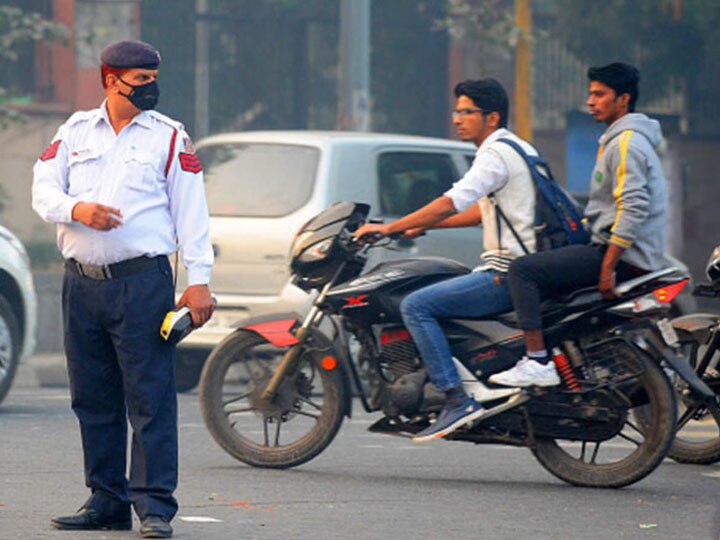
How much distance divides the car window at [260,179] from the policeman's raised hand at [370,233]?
3758 mm

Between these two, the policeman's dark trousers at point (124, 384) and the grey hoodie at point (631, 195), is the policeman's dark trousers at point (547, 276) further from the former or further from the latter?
the policeman's dark trousers at point (124, 384)

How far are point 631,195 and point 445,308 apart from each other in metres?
0.93

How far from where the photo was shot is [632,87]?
29.0ft

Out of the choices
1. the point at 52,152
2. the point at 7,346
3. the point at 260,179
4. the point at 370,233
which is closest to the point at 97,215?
the point at 52,152

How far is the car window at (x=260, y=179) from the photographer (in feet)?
40.8

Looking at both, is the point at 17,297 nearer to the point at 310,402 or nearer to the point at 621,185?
the point at 310,402

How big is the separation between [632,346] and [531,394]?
0.47m

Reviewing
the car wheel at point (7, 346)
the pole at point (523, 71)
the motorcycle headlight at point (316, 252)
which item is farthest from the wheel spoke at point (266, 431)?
the pole at point (523, 71)

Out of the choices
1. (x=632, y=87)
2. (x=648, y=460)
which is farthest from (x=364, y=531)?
(x=632, y=87)

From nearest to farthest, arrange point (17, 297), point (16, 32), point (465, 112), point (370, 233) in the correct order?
1. point (370, 233)
2. point (465, 112)
3. point (17, 297)
4. point (16, 32)

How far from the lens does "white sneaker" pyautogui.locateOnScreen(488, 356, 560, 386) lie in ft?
27.7

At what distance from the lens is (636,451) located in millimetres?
8477

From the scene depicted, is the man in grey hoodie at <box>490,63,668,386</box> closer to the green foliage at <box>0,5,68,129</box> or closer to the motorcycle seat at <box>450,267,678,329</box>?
the motorcycle seat at <box>450,267,678,329</box>

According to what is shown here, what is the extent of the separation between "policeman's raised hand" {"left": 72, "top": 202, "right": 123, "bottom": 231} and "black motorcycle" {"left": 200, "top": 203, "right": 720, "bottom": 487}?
7.42 feet
